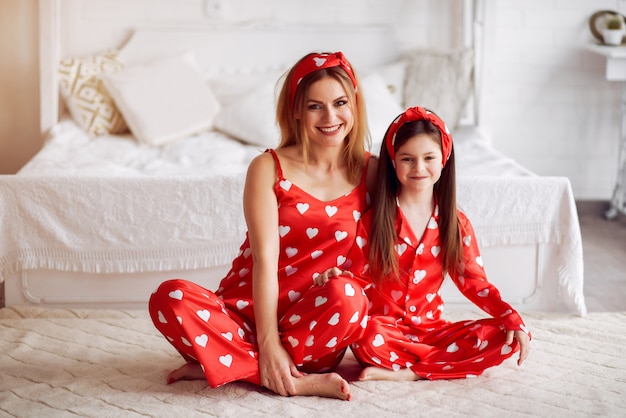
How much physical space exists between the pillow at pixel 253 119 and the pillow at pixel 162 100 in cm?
9

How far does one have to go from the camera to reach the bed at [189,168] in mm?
2646

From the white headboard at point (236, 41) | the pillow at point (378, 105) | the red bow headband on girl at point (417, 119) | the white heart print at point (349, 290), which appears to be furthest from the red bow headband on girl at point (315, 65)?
the white headboard at point (236, 41)

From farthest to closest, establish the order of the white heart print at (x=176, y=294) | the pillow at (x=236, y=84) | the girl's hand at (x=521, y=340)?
1. the pillow at (x=236, y=84)
2. the girl's hand at (x=521, y=340)
3. the white heart print at (x=176, y=294)

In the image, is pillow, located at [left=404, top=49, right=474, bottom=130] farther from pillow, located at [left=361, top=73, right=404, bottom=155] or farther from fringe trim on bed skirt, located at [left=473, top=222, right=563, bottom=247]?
fringe trim on bed skirt, located at [left=473, top=222, right=563, bottom=247]

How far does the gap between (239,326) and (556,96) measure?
258cm

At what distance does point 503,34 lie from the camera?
410cm

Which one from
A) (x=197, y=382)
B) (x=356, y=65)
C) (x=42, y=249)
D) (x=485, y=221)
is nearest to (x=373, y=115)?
(x=356, y=65)

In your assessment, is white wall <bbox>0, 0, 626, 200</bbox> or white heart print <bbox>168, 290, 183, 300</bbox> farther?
white wall <bbox>0, 0, 626, 200</bbox>

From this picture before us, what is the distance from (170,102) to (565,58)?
182 cm

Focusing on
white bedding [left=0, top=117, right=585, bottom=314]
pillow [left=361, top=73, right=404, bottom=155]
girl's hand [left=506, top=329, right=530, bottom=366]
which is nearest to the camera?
girl's hand [left=506, top=329, right=530, bottom=366]

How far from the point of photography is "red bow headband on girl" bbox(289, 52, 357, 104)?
2.04m

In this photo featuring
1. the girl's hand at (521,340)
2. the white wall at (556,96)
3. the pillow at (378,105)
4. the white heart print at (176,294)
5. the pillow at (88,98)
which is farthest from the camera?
the white wall at (556,96)

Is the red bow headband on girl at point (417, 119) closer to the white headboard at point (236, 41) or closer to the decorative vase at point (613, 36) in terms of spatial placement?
the white headboard at point (236, 41)

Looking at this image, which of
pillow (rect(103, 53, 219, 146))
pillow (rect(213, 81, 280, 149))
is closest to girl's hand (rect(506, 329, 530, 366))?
pillow (rect(213, 81, 280, 149))
